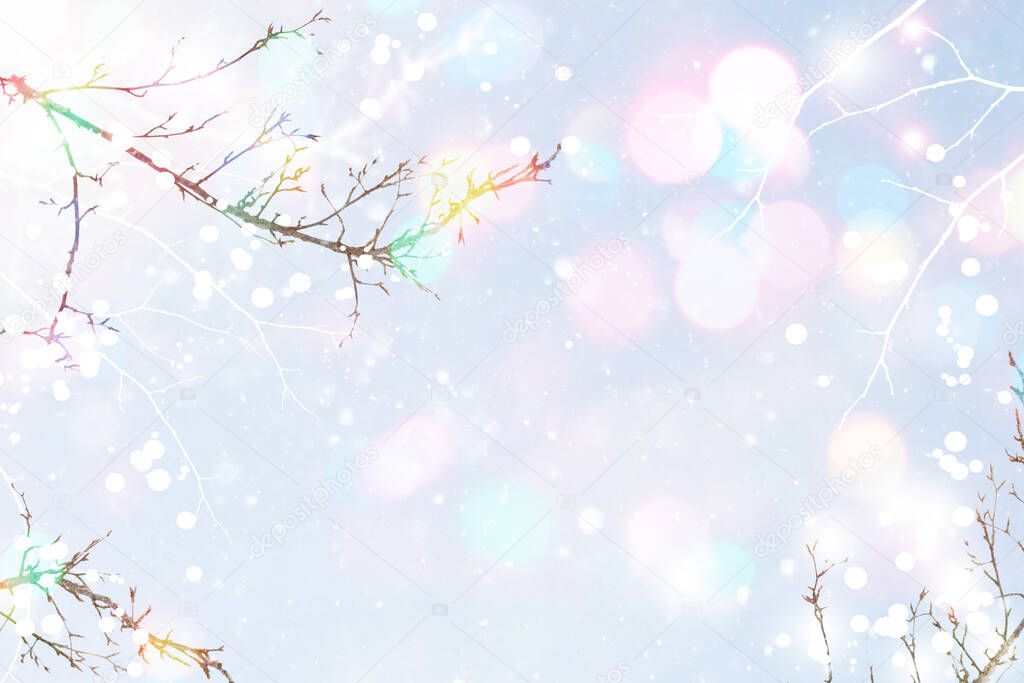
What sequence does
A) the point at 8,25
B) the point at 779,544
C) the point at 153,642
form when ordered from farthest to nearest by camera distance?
the point at 779,544, the point at 8,25, the point at 153,642

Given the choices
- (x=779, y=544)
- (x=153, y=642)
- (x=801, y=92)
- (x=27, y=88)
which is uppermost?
(x=801, y=92)

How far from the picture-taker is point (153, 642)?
2645 mm

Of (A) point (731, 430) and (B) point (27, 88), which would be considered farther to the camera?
(A) point (731, 430)

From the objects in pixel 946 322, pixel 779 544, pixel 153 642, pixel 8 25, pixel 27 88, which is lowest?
pixel 779 544

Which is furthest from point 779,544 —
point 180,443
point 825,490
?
point 180,443

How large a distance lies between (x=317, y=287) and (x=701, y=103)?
2.83m

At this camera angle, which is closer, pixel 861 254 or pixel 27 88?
pixel 27 88

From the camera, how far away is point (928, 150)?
6.14m

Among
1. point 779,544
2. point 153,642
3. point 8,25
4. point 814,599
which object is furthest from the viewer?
point 779,544

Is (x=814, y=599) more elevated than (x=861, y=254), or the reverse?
(x=861, y=254)

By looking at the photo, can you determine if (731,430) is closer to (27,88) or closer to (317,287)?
(317,287)

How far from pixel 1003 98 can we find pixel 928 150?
2.04 feet

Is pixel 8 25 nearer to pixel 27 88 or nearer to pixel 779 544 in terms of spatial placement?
pixel 27 88

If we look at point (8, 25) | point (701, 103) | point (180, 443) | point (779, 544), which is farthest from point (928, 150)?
point (8, 25)
